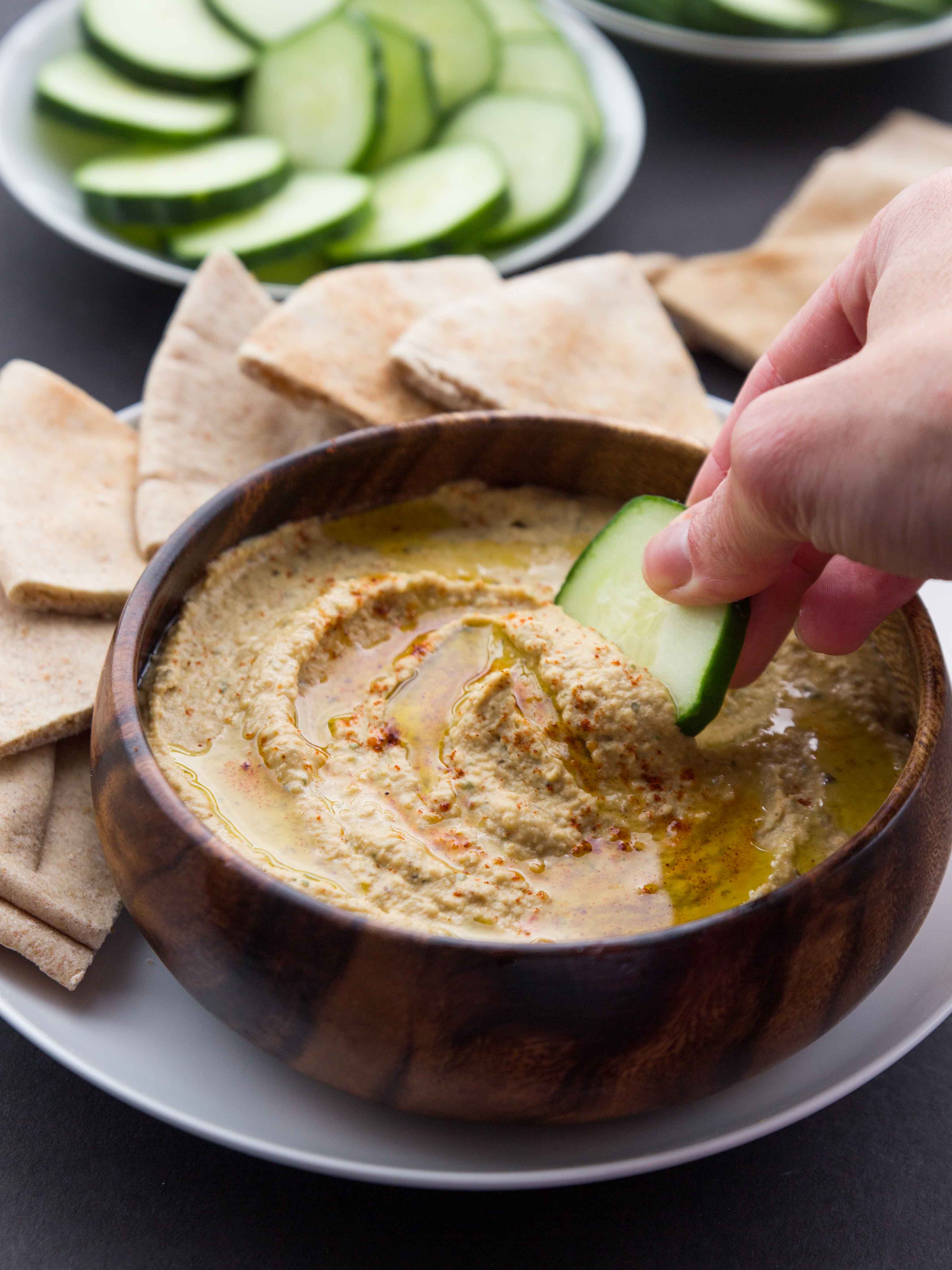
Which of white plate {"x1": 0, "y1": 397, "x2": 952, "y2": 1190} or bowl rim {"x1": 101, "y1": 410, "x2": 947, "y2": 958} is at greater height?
bowl rim {"x1": 101, "y1": 410, "x2": 947, "y2": 958}

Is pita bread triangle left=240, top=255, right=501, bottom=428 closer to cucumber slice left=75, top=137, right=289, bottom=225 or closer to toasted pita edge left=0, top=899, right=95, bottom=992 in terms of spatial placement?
cucumber slice left=75, top=137, right=289, bottom=225

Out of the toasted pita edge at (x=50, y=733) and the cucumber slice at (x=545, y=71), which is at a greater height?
the cucumber slice at (x=545, y=71)

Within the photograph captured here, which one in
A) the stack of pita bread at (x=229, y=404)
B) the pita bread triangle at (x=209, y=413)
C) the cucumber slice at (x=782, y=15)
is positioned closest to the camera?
the stack of pita bread at (x=229, y=404)

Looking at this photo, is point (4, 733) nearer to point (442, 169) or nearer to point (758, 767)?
point (758, 767)

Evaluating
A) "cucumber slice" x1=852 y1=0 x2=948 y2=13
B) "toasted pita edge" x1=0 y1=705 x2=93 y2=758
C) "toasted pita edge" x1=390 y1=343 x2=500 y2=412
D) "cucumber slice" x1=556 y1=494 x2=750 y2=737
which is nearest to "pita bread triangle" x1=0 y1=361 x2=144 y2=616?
"toasted pita edge" x1=0 y1=705 x2=93 y2=758

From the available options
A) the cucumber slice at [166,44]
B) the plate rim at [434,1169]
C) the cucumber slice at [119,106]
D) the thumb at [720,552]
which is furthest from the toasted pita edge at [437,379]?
the cucumber slice at [166,44]

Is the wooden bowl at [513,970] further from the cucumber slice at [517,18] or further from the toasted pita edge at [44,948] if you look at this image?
the cucumber slice at [517,18]

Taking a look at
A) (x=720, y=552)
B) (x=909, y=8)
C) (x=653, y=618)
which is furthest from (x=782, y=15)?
(x=720, y=552)
